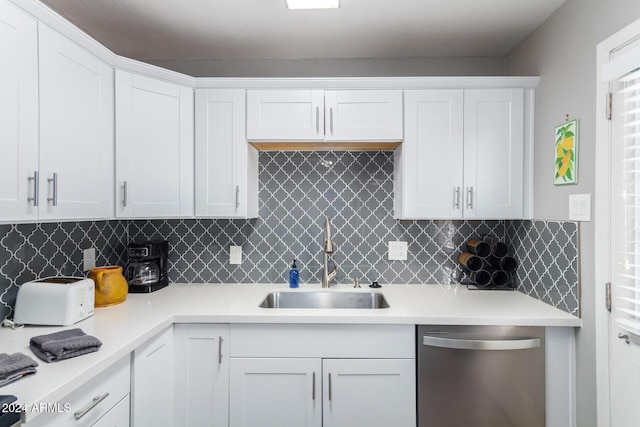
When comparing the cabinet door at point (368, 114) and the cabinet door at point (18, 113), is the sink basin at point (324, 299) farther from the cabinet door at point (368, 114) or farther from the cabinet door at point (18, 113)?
the cabinet door at point (18, 113)

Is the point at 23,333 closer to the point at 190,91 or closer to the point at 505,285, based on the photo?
the point at 190,91

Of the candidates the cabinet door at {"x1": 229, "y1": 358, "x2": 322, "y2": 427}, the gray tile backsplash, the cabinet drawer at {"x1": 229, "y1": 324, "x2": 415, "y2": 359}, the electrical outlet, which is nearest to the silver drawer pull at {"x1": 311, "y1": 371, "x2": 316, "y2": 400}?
the cabinet door at {"x1": 229, "y1": 358, "x2": 322, "y2": 427}

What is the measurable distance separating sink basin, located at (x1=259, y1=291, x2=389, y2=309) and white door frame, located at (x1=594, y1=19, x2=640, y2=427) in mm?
1146

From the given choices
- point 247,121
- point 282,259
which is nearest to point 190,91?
point 247,121

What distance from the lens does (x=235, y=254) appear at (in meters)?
2.45

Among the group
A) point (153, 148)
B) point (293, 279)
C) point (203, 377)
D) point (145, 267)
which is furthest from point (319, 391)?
point (153, 148)

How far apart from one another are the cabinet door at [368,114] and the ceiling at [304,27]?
0.39 metres

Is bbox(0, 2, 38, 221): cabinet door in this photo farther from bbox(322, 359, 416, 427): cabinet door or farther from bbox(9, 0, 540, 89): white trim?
bbox(322, 359, 416, 427): cabinet door

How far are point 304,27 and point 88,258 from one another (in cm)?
185

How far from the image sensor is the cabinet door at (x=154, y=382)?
1.49 metres

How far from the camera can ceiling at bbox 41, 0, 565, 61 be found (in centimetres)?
185

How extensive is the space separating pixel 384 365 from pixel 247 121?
5.05ft

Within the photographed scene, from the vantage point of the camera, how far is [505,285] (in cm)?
230

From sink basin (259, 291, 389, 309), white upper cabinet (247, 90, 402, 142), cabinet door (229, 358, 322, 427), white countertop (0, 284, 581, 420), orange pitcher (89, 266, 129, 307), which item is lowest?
cabinet door (229, 358, 322, 427)
